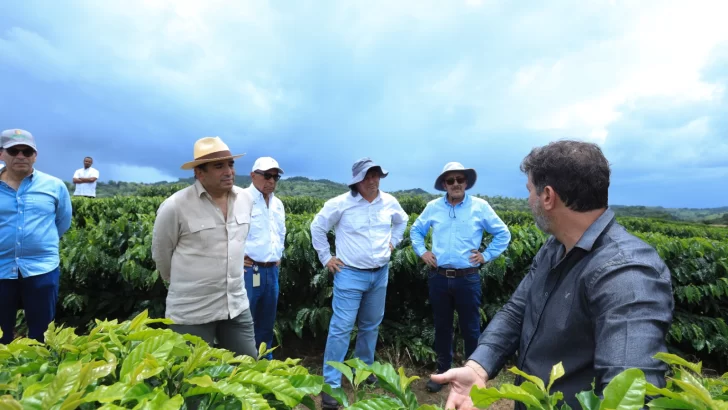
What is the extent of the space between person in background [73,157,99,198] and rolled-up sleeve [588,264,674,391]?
1591cm

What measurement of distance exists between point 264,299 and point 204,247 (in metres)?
1.47

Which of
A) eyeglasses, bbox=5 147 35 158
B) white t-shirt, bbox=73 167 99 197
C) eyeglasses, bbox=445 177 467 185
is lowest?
eyeglasses, bbox=445 177 467 185

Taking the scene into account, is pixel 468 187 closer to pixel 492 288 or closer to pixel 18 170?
pixel 492 288

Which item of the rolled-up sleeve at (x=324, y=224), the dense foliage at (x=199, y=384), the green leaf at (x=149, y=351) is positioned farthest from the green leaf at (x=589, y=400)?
the rolled-up sleeve at (x=324, y=224)

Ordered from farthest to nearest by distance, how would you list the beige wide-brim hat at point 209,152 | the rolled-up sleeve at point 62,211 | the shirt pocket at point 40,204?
1. the rolled-up sleeve at point 62,211
2. the shirt pocket at point 40,204
3. the beige wide-brim hat at point 209,152

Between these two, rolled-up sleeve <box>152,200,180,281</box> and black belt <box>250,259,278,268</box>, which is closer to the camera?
rolled-up sleeve <box>152,200,180,281</box>

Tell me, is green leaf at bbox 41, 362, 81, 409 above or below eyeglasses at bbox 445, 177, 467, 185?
below

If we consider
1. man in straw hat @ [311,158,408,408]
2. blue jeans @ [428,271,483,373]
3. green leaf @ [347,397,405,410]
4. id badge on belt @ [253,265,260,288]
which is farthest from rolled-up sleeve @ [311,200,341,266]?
green leaf @ [347,397,405,410]

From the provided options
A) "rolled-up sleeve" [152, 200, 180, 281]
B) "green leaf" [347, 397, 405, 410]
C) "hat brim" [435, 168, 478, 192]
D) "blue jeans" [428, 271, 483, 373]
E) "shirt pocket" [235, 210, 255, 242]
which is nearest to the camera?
"green leaf" [347, 397, 405, 410]

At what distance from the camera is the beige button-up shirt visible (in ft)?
10.5

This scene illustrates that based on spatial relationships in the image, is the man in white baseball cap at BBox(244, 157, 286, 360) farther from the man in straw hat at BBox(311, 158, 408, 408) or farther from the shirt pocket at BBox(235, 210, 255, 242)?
the shirt pocket at BBox(235, 210, 255, 242)

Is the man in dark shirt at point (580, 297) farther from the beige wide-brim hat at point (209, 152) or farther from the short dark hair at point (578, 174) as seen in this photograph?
the beige wide-brim hat at point (209, 152)

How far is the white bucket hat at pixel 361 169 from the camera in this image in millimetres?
4285

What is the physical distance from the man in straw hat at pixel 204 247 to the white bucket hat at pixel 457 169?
2343mm
